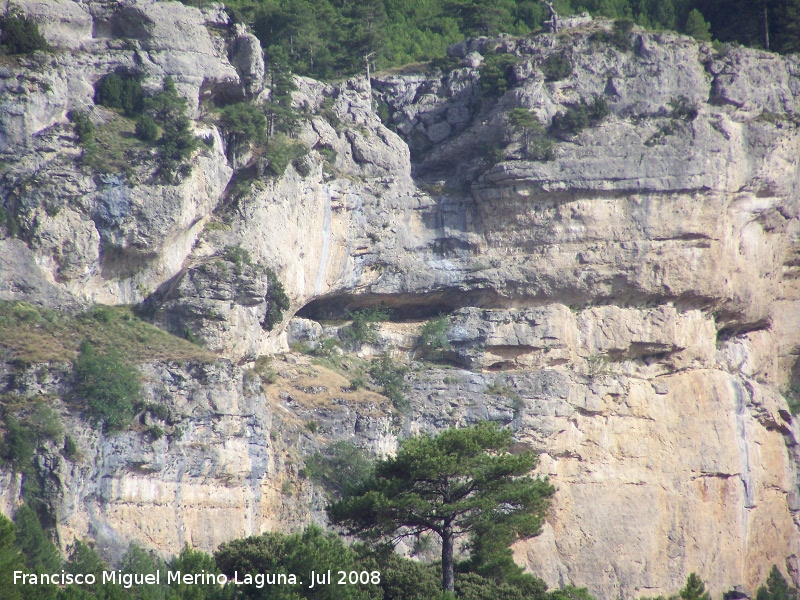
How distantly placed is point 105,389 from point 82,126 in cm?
1012

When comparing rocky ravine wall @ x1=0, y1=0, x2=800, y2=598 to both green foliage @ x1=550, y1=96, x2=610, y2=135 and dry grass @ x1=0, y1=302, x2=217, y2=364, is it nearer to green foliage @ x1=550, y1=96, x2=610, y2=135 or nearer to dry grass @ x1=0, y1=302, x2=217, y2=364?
green foliage @ x1=550, y1=96, x2=610, y2=135

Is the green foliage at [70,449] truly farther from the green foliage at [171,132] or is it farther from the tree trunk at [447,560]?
the tree trunk at [447,560]

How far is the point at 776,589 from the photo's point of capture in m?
51.5

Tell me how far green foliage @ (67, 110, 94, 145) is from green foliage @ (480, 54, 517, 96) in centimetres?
1785

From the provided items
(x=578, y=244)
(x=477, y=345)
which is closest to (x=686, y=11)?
(x=578, y=244)

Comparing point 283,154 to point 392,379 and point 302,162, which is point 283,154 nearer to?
point 302,162

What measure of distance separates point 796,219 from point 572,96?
1183 centimetres

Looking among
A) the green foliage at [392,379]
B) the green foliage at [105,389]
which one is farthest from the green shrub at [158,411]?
the green foliage at [392,379]

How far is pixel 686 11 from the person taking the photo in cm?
6506

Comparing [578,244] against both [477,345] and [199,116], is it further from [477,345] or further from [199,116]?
[199,116]

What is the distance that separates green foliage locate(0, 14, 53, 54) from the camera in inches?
1693

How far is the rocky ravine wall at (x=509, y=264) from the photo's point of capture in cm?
4303

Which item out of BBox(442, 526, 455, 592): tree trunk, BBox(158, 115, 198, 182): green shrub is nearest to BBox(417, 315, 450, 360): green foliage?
BBox(158, 115, 198, 182): green shrub

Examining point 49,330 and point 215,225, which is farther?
point 215,225
